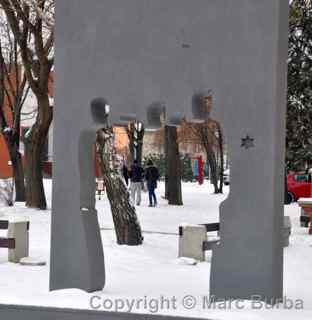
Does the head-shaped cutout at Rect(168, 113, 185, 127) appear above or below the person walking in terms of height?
above

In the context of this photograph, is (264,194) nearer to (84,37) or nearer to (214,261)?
(214,261)

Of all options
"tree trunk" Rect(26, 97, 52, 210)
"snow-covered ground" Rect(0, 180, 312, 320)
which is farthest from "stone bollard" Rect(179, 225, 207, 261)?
"tree trunk" Rect(26, 97, 52, 210)

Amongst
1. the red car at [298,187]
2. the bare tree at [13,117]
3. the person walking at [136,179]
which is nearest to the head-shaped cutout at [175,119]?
the person walking at [136,179]

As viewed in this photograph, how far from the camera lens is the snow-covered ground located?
7.40 meters

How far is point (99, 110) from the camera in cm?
862

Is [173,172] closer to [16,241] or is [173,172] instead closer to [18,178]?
[18,178]

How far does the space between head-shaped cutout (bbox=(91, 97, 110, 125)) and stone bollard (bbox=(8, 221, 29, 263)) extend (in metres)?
3.97

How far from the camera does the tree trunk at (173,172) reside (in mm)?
25672

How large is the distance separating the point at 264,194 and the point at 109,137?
24.2ft

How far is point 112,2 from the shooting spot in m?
8.45

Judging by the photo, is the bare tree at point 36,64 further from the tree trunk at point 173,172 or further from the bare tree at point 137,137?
the bare tree at point 137,137

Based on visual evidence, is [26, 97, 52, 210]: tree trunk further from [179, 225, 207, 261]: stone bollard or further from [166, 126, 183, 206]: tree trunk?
[179, 225, 207, 261]: stone bollard

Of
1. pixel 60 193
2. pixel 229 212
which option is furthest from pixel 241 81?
pixel 60 193

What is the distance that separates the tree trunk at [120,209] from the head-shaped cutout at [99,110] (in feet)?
17.8
